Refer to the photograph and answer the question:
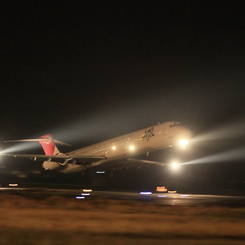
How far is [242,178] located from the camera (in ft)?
113

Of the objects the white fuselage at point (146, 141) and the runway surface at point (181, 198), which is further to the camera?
the white fuselage at point (146, 141)

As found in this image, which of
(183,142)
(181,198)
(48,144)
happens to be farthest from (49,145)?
(181,198)

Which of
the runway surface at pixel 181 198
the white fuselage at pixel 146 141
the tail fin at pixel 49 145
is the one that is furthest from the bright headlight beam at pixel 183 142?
the tail fin at pixel 49 145

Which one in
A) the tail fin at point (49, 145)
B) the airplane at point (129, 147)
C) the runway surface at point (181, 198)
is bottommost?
the runway surface at point (181, 198)

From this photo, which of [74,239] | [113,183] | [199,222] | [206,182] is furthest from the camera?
[113,183]

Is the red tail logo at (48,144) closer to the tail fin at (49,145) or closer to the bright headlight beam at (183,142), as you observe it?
the tail fin at (49,145)

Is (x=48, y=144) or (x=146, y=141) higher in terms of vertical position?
(x=48, y=144)

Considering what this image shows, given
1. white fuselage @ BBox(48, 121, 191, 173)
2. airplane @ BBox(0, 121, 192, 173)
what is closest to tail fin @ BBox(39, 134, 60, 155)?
airplane @ BBox(0, 121, 192, 173)

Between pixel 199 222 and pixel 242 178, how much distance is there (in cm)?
2596

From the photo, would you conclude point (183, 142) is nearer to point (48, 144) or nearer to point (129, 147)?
point (129, 147)

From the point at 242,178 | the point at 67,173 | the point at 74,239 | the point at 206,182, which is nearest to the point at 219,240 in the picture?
the point at 74,239

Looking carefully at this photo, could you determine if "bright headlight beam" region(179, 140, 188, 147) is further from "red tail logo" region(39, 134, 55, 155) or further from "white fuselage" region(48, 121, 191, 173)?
"red tail logo" region(39, 134, 55, 155)

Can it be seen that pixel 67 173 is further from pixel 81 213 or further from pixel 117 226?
pixel 117 226

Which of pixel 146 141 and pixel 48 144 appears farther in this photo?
pixel 48 144
